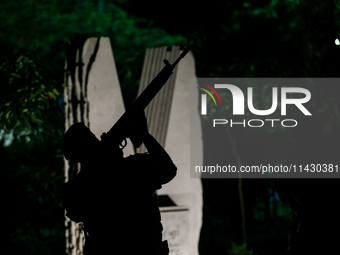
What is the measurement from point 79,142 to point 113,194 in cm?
43

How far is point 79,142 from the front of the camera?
2881mm

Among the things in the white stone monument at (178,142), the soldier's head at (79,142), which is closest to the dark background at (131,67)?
the white stone monument at (178,142)

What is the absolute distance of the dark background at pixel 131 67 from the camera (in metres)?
6.68

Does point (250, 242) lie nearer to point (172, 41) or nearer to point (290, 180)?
point (172, 41)

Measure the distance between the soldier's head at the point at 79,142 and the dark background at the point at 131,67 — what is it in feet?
9.89

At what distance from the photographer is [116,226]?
293cm

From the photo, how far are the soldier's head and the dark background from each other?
302 cm

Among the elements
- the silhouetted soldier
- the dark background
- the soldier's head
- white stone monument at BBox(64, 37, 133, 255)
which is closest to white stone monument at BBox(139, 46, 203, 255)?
white stone monument at BBox(64, 37, 133, 255)

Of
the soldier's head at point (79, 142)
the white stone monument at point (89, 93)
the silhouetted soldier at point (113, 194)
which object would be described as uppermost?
the white stone monument at point (89, 93)

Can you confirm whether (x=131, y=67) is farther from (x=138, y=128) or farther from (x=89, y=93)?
(x=138, y=128)

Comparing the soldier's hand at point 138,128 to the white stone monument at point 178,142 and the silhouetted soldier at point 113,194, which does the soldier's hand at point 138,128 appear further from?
the white stone monument at point 178,142

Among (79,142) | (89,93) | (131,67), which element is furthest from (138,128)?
(131,67)

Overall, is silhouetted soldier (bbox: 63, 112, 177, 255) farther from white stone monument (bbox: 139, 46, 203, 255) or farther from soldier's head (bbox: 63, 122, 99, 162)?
white stone monument (bbox: 139, 46, 203, 255)

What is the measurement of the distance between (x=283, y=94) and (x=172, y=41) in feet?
14.1
